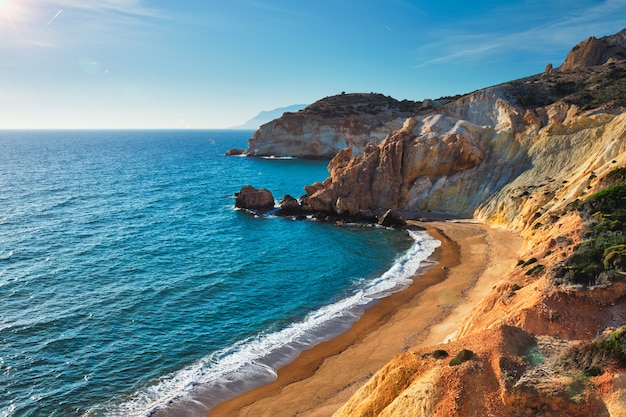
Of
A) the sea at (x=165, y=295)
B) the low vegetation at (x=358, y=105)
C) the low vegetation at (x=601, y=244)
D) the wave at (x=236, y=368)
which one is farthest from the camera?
the low vegetation at (x=358, y=105)

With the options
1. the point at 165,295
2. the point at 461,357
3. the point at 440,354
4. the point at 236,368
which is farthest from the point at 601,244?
the point at 165,295

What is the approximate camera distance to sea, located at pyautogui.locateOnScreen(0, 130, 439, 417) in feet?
78.5

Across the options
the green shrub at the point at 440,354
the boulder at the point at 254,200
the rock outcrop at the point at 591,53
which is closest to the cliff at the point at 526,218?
the green shrub at the point at 440,354

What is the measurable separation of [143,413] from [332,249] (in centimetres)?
2902

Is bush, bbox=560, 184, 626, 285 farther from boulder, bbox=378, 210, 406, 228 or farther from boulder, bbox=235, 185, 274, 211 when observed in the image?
boulder, bbox=235, 185, 274, 211

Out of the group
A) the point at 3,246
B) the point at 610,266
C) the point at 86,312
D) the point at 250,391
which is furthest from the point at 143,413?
the point at 3,246

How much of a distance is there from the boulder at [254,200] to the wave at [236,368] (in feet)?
108

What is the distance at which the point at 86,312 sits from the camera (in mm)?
31312

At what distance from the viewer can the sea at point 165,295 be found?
2392cm

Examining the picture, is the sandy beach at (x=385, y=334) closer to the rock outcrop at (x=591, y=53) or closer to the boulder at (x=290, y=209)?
the boulder at (x=290, y=209)

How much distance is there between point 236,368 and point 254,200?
42605 millimetres

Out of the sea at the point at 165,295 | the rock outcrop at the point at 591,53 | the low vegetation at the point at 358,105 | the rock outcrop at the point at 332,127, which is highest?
the rock outcrop at the point at 591,53

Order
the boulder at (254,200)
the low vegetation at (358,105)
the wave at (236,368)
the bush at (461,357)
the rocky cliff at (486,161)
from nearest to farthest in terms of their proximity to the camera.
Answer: the bush at (461,357) → the wave at (236,368) → the rocky cliff at (486,161) → the boulder at (254,200) → the low vegetation at (358,105)

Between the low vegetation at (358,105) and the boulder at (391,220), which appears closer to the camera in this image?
the boulder at (391,220)
